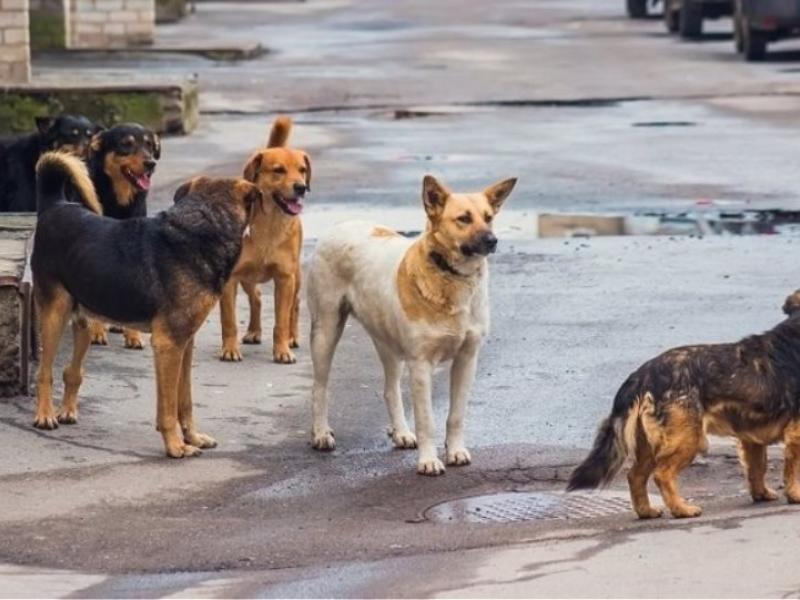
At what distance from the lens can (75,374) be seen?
1017 cm

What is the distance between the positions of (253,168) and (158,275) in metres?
1.75

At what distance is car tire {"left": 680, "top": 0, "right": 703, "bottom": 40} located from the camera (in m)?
36.1

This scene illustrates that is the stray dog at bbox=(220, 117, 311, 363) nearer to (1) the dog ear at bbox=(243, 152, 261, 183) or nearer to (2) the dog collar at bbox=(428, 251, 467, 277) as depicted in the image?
(1) the dog ear at bbox=(243, 152, 261, 183)

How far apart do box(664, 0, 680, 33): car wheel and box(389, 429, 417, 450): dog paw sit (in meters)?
28.9

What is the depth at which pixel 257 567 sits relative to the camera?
25.7ft

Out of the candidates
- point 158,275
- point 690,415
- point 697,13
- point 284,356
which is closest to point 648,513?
point 690,415

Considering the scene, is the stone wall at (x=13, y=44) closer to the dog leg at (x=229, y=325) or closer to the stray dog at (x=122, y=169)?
the stray dog at (x=122, y=169)

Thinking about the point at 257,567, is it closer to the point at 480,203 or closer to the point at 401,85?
the point at 480,203

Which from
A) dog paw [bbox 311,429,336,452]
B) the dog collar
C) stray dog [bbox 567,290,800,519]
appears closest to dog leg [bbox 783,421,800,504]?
stray dog [bbox 567,290,800,519]

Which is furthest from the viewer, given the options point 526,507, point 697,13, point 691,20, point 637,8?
point 637,8

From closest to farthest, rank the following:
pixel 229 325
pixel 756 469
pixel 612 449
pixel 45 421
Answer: pixel 612 449, pixel 756 469, pixel 45 421, pixel 229 325

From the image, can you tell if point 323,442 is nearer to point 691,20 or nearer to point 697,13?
point 697,13

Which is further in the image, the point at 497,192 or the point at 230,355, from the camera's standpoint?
the point at 230,355

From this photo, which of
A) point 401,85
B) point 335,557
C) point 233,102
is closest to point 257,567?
point 335,557
